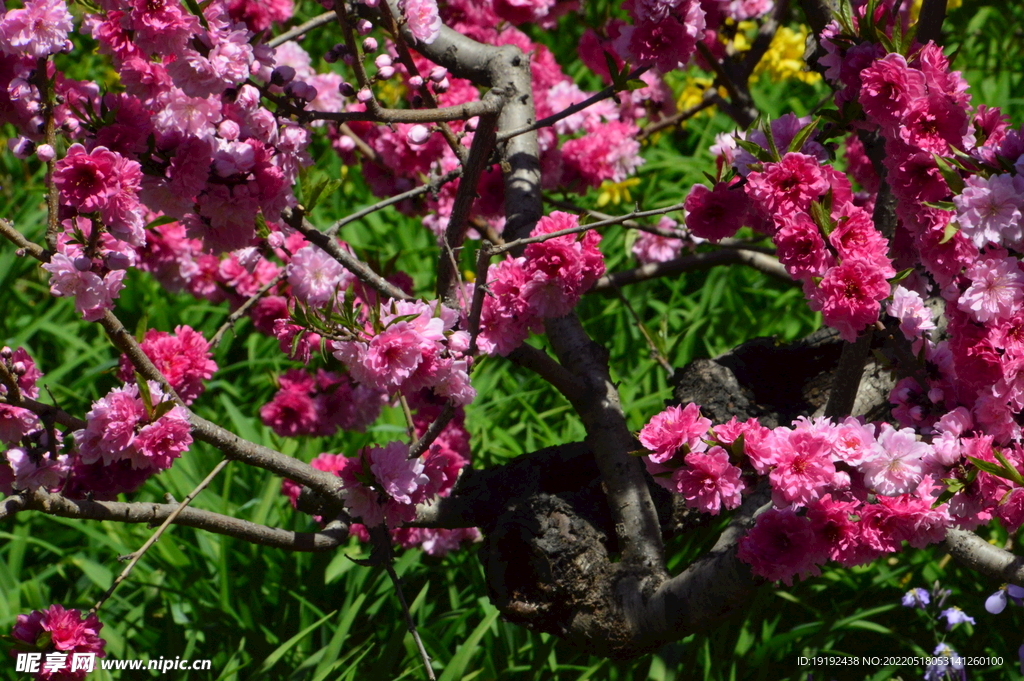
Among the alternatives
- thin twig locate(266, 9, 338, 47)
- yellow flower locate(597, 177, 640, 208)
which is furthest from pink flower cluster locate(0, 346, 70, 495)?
yellow flower locate(597, 177, 640, 208)

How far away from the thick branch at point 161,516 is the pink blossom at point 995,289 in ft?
4.25

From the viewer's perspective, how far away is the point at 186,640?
2.41 m

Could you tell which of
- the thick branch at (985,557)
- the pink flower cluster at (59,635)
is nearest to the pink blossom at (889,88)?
the thick branch at (985,557)

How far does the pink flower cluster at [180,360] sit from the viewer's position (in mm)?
1910

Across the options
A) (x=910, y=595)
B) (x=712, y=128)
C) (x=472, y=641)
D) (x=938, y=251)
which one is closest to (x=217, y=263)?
(x=472, y=641)

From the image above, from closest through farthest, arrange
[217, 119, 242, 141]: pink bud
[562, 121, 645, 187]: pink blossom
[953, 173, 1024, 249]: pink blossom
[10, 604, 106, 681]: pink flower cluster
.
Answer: [953, 173, 1024, 249]: pink blossom → [217, 119, 242, 141]: pink bud → [10, 604, 106, 681]: pink flower cluster → [562, 121, 645, 187]: pink blossom

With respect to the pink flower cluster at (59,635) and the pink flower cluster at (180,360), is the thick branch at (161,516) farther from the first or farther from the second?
the pink flower cluster at (180,360)

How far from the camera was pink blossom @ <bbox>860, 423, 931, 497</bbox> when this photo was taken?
1.24 metres

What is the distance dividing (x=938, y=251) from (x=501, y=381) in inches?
88.1

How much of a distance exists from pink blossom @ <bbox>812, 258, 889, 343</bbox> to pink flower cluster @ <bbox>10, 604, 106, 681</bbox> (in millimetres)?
1479

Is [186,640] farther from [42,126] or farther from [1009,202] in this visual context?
[1009,202]

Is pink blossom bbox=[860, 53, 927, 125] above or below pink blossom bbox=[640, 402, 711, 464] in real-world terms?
above

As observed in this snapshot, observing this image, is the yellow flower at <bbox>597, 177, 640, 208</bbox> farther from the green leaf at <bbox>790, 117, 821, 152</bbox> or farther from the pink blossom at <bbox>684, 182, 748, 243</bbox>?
the green leaf at <bbox>790, 117, 821, 152</bbox>

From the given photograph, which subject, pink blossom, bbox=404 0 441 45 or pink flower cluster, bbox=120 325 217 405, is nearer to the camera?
pink blossom, bbox=404 0 441 45
